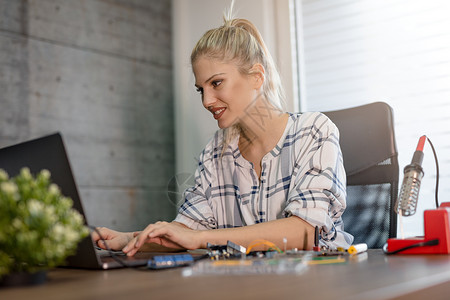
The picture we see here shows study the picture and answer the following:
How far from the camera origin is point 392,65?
278cm

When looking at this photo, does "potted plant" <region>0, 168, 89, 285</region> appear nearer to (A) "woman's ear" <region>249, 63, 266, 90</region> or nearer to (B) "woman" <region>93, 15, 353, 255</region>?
(B) "woman" <region>93, 15, 353, 255</region>

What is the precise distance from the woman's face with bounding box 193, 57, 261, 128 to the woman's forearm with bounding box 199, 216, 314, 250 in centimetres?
55

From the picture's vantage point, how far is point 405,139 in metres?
2.64

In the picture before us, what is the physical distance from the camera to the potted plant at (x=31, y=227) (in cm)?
62

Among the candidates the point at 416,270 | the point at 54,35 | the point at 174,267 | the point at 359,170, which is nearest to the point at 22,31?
the point at 54,35

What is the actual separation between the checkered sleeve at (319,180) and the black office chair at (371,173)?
13 cm

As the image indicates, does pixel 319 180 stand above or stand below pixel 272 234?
above

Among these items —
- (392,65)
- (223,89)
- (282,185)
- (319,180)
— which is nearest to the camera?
(319,180)

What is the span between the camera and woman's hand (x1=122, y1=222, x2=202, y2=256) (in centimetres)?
108

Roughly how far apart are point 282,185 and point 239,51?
0.50 m

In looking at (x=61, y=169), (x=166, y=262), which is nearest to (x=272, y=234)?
(x=166, y=262)

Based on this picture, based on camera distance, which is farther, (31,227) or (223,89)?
(223,89)

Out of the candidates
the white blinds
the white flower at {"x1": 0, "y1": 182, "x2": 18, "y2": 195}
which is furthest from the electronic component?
the white blinds

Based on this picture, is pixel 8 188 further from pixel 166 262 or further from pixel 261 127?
pixel 261 127
